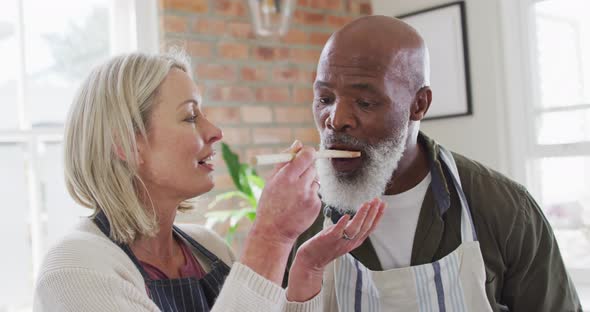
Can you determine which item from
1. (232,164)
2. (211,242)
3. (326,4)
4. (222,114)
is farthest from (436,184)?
(326,4)

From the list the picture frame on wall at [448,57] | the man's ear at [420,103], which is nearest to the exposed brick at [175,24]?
the picture frame on wall at [448,57]

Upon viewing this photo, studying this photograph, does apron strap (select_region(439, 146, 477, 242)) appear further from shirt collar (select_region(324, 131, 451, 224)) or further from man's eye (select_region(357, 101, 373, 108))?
man's eye (select_region(357, 101, 373, 108))

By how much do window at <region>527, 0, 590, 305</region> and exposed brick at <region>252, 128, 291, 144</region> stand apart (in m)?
1.31

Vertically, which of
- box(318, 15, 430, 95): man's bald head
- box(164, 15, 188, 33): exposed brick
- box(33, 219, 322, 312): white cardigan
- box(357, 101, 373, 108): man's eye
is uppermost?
box(164, 15, 188, 33): exposed brick

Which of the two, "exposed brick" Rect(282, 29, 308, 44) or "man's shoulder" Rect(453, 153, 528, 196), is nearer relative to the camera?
"man's shoulder" Rect(453, 153, 528, 196)

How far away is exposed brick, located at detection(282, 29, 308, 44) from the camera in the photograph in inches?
135

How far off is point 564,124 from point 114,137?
8.11 ft

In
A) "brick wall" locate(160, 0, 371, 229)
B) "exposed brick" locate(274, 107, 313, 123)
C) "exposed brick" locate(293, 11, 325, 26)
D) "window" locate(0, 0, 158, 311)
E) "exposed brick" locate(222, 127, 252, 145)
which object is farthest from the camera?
"exposed brick" locate(293, 11, 325, 26)

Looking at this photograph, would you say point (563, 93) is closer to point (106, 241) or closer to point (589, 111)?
point (589, 111)

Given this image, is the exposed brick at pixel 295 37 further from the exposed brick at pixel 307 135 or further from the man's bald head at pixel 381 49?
the man's bald head at pixel 381 49

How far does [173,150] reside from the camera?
1.34 meters

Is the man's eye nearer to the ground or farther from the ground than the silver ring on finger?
farther from the ground

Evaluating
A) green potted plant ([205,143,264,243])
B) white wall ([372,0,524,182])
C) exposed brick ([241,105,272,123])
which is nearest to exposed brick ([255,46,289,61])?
exposed brick ([241,105,272,123])

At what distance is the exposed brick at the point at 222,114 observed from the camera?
10.0ft
